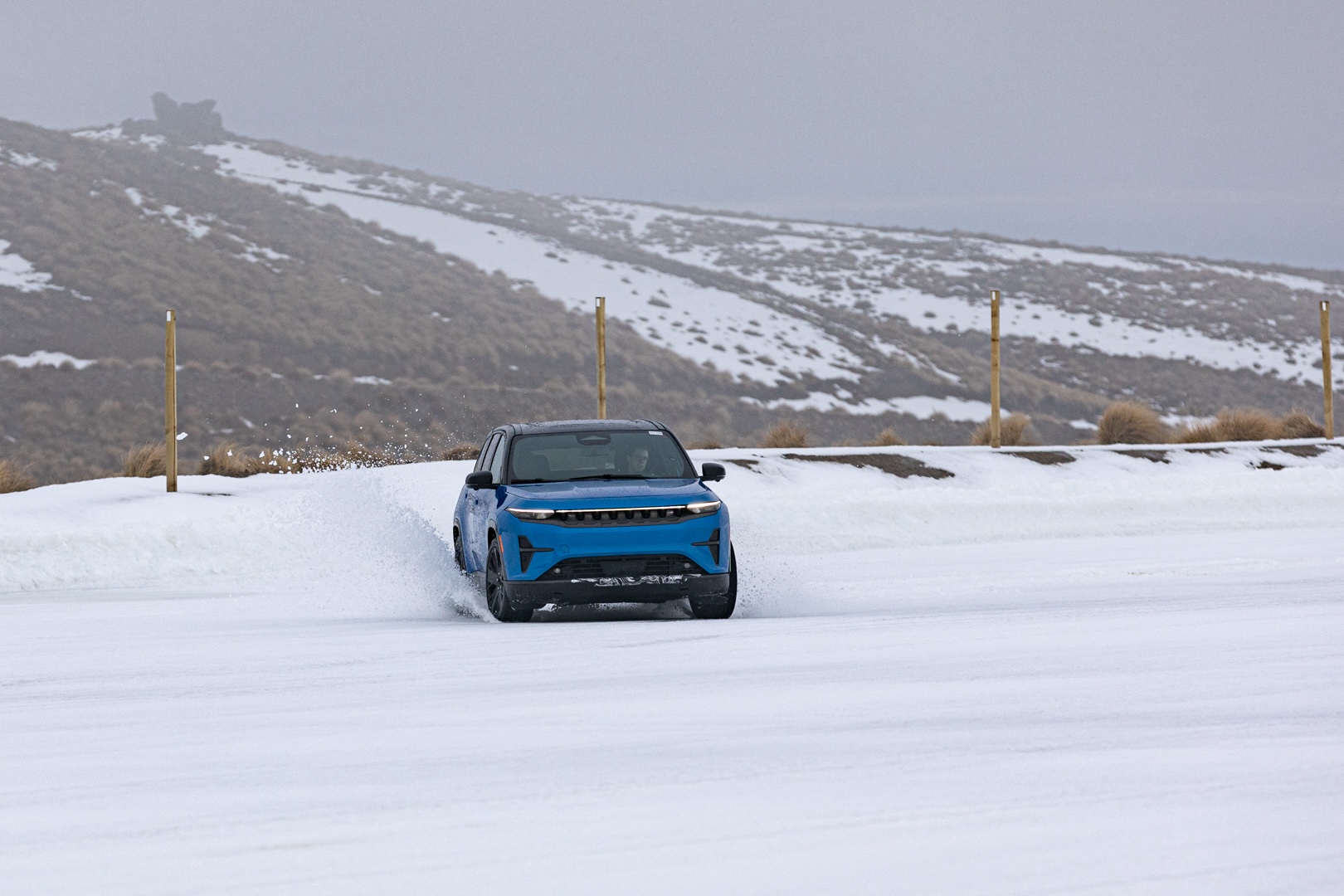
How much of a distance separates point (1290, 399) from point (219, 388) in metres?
49.3

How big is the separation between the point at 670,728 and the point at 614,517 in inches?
155

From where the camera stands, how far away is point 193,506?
1786 cm

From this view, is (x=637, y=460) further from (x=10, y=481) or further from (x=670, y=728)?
(x=10, y=481)

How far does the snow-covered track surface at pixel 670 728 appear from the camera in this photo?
4.65 meters

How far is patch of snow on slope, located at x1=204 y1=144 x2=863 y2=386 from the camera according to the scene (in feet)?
186

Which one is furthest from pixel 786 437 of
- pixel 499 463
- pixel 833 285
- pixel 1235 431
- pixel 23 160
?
pixel 833 285

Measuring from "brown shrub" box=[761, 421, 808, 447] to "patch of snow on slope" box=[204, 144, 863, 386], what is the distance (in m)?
24.1

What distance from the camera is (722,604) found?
1107 centimetres

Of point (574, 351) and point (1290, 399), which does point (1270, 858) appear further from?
point (1290, 399)

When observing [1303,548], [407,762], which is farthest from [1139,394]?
[407,762]

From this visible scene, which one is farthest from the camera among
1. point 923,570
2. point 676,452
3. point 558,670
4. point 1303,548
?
point 1303,548

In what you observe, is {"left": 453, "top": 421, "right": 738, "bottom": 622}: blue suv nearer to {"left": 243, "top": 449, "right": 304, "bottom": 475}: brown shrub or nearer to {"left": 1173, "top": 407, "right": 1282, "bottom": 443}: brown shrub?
{"left": 243, "top": 449, "right": 304, "bottom": 475}: brown shrub

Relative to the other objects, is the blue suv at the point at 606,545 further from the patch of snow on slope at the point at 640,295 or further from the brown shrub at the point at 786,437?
the patch of snow on slope at the point at 640,295

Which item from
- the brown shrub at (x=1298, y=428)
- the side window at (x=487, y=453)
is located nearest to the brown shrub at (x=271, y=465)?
the side window at (x=487, y=453)
